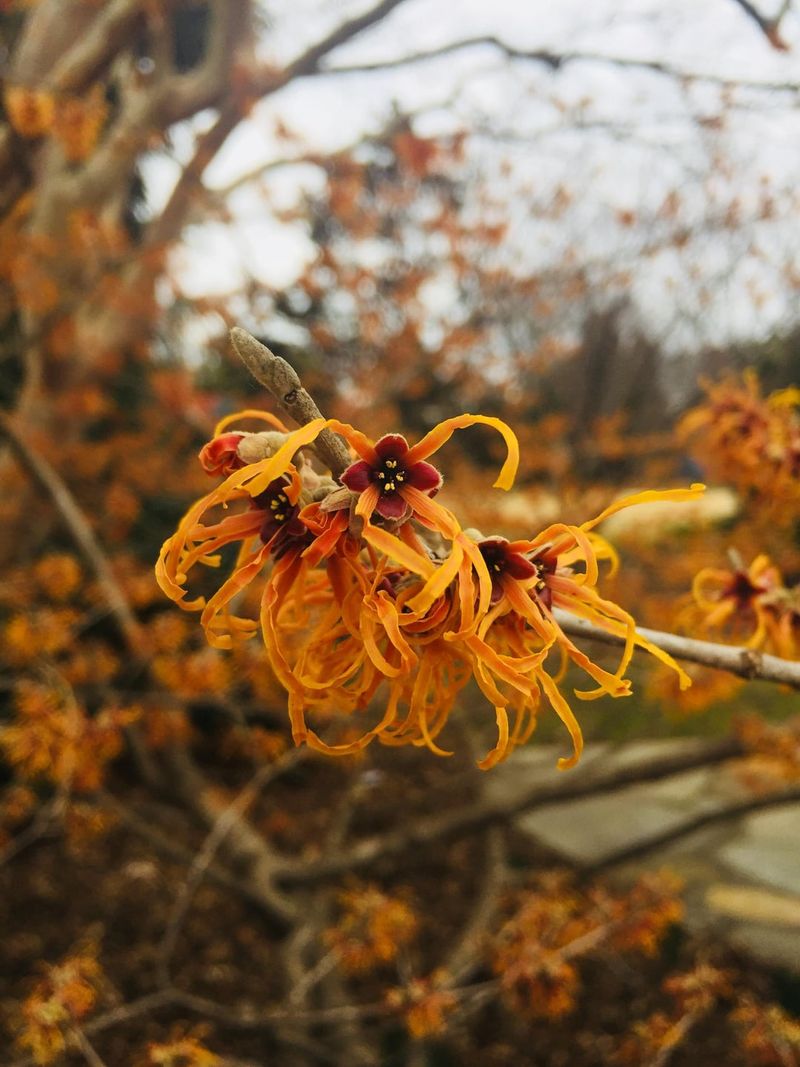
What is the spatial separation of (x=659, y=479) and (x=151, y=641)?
5026 mm

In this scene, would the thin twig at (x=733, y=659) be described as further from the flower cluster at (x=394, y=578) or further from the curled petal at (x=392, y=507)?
the curled petal at (x=392, y=507)

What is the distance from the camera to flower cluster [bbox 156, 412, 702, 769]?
2.08 feet

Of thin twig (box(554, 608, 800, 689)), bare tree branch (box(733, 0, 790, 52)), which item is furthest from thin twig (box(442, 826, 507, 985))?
bare tree branch (box(733, 0, 790, 52))

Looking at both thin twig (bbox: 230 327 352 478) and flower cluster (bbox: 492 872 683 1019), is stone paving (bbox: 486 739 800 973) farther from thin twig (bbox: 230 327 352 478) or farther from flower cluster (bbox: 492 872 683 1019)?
thin twig (bbox: 230 327 352 478)

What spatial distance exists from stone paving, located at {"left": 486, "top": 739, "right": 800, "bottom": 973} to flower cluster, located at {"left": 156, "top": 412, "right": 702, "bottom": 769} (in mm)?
2840

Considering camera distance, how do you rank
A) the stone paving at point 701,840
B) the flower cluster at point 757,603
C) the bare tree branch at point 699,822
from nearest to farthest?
the flower cluster at point 757,603, the bare tree branch at point 699,822, the stone paving at point 701,840

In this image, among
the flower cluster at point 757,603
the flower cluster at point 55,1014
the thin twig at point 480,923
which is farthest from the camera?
the thin twig at point 480,923

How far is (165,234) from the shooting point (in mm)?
4957

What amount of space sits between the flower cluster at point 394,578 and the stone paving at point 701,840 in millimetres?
2840

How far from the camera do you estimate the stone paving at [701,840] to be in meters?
3.70

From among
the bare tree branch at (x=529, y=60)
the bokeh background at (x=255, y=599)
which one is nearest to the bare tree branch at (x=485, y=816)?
the bokeh background at (x=255, y=599)

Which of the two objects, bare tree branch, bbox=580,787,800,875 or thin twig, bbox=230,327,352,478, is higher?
thin twig, bbox=230,327,352,478

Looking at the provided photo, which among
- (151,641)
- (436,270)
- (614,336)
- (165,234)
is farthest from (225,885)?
(614,336)

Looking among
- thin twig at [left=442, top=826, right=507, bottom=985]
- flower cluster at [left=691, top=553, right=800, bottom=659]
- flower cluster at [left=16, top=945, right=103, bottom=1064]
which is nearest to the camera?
flower cluster at [left=691, top=553, right=800, bottom=659]
